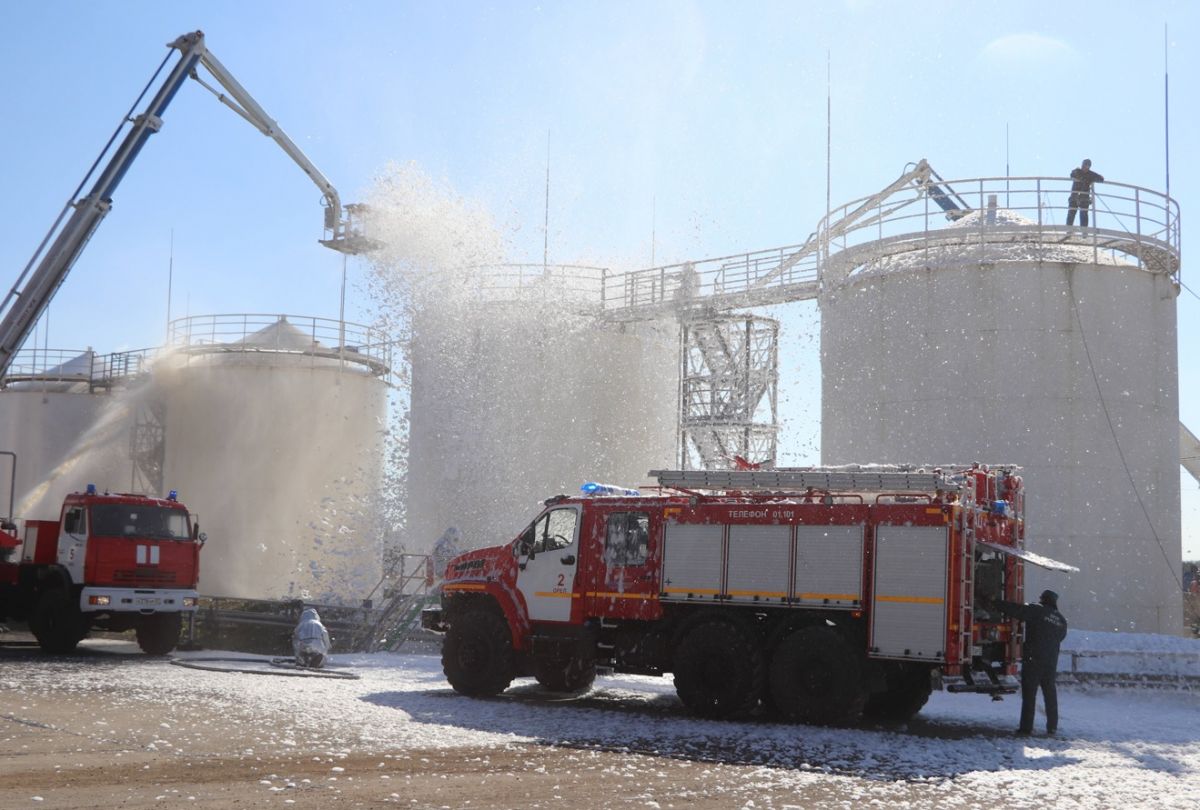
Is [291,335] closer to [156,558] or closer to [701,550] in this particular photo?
[156,558]

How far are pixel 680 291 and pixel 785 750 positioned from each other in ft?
67.4

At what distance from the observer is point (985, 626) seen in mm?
14828

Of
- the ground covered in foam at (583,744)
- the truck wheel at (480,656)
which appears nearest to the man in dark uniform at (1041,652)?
the ground covered in foam at (583,744)

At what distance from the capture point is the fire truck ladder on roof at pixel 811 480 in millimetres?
14367

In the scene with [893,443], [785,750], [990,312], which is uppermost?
[990,312]

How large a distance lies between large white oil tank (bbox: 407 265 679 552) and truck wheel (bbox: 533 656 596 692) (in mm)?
14904

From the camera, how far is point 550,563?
54.9ft

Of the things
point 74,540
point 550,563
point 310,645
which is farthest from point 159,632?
point 550,563

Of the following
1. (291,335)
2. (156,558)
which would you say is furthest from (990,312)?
(291,335)

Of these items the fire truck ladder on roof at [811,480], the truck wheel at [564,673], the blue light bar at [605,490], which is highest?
the fire truck ladder on roof at [811,480]

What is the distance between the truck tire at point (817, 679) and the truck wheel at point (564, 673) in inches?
120

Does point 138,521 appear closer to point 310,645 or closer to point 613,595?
point 310,645

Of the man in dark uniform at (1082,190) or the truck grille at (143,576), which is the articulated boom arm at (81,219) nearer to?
the truck grille at (143,576)

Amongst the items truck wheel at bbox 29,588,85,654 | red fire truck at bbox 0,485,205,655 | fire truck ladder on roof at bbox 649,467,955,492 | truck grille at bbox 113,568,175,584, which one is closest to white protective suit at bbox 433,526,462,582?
red fire truck at bbox 0,485,205,655
